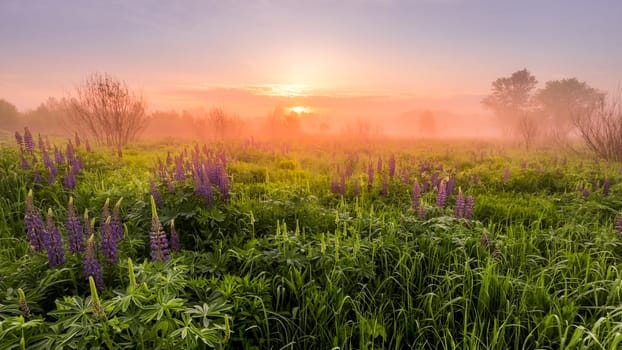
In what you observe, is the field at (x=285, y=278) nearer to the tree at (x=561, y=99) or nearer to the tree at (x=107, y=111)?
the tree at (x=107, y=111)

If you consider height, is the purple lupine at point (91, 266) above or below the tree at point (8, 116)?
below

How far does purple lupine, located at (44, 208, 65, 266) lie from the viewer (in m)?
2.04

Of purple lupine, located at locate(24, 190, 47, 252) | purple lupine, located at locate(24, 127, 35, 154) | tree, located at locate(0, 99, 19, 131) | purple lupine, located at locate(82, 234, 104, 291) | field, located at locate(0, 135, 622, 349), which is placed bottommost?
field, located at locate(0, 135, 622, 349)

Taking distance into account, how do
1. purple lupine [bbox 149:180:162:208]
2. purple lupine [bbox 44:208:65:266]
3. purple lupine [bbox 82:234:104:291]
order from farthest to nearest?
purple lupine [bbox 149:180:162:208] → purple lupine [bbox 44:208:65:266] → purple lupine [bbox 82:234:104:291]

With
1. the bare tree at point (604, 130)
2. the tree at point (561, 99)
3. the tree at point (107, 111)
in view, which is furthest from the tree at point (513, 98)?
the tree at point (107, 111)

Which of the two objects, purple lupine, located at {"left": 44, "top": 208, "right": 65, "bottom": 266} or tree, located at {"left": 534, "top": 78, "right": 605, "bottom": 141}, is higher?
tree, located at {"left": 534, "top": 78, "right": 605, "bottom": 141}

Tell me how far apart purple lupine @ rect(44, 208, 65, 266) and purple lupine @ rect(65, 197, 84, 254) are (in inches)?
3.4

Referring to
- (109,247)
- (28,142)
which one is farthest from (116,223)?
(28,142)

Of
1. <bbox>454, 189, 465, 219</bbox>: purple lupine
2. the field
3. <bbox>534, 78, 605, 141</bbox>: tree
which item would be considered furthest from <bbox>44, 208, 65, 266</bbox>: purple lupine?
<bbox>534, 78, 605, 141</bbox>: tree

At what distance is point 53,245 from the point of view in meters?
2.15

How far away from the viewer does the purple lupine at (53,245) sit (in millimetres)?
2045

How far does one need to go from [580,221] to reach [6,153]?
1091cm

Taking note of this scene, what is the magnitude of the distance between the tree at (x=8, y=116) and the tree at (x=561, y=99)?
83527 millimetres

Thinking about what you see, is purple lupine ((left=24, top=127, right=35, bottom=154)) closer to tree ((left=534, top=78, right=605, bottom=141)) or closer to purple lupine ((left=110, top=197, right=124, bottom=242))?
purple lupine ((left=110, top=197, right=124, bottom=242))
